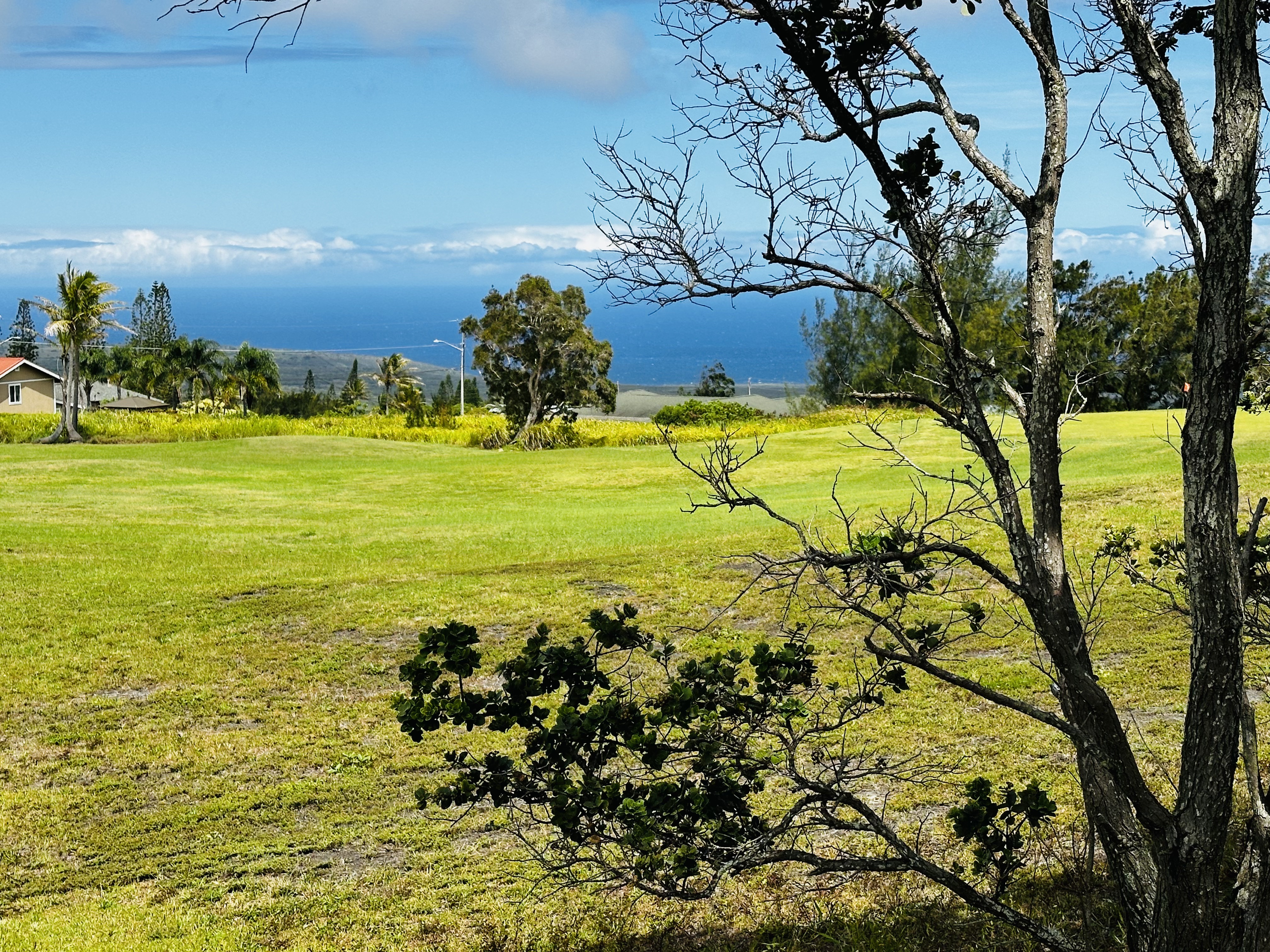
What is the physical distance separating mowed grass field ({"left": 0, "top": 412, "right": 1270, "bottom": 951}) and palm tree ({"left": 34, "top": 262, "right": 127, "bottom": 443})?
12530 mm

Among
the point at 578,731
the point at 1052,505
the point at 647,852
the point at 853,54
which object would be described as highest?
the point at 853,54

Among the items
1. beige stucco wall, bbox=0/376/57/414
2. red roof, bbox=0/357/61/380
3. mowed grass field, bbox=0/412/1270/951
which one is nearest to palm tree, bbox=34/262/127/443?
mowed grass field, bbox=0/412/1270/951

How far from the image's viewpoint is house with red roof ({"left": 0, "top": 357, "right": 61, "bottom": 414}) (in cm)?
6178

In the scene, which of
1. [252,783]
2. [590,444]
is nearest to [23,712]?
[252,783]

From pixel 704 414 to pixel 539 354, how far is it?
8.23 m

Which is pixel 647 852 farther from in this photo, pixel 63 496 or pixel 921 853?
pixel 63 496

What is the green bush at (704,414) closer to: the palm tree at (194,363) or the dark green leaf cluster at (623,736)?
the palm tree at (194,363)

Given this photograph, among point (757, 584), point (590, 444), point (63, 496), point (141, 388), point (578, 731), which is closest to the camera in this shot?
point (578, 731)

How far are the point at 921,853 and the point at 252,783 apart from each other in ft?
13.5

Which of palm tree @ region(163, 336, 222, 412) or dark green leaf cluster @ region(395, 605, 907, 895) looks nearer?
dark green leaf cluster @ region(395, 605, 907, 895)

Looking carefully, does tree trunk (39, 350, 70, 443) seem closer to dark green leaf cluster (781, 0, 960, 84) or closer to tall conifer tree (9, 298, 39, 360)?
dark green leaf cluster (781, 0, 960, 84)

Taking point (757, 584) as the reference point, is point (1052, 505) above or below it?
above

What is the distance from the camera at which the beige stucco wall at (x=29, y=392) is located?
6216 centimetres

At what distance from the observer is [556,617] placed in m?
10.8
